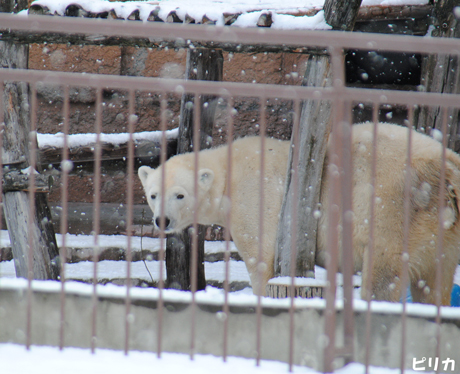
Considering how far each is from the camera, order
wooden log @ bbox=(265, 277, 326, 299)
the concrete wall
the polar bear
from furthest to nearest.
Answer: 1. the polar bear
2. wooden log @ bbox=(265, 277, 326, 299)
3. the concrete wall

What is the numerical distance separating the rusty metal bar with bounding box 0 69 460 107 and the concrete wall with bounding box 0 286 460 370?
96cm

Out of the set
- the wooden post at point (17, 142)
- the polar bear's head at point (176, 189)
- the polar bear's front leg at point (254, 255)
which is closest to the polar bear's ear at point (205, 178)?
the polar bear's head at point (176, 189)

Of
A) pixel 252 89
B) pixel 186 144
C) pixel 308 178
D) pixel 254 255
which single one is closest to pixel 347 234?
pixel 252 89

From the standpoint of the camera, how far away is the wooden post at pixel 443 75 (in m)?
4.64

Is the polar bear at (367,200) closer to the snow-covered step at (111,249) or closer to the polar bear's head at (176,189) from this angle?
the polar bear's head at (176,189)

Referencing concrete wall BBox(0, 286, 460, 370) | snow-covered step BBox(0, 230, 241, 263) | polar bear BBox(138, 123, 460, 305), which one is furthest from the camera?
snow-covered step BBox(0, 230, 241, 263)

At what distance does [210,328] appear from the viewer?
2352 millimetres

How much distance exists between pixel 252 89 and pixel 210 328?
1.12 meters

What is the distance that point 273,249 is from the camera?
4.27m

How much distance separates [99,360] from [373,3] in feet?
14.0

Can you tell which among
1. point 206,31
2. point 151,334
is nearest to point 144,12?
point 206,31

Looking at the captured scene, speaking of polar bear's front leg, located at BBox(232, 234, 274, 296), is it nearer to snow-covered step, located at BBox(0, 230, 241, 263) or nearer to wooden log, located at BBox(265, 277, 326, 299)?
wooden log, located at BBox(265, 277, 326, 299)

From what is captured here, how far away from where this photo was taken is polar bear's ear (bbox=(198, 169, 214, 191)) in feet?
14.0

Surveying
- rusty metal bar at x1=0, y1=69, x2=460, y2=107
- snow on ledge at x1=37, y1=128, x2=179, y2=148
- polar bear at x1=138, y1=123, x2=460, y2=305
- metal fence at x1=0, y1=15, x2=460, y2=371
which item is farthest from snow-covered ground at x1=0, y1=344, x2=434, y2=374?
snow on ledge at x1=37, y1=128, x2=179, y2=148
